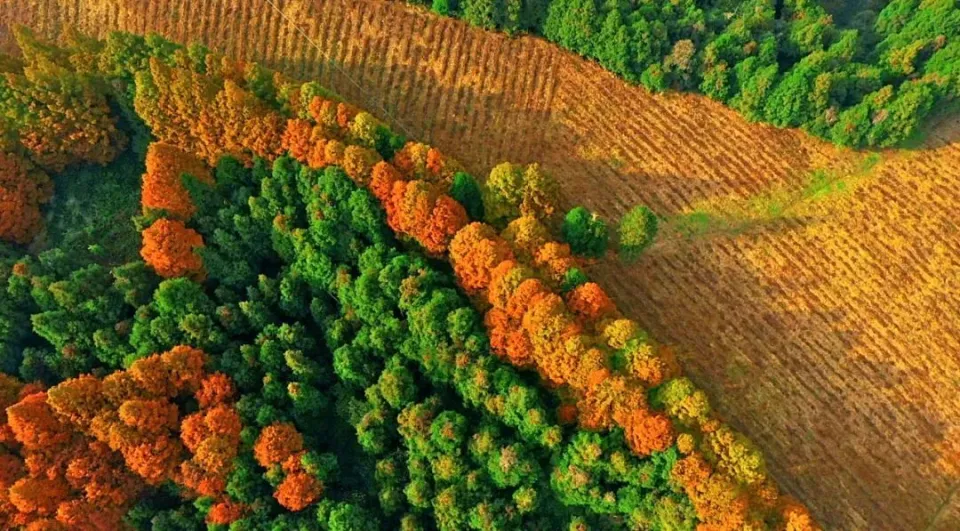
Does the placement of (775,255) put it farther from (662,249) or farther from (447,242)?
(447,242)

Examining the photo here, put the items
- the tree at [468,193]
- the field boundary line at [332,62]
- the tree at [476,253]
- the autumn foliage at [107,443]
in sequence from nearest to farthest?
1. the autumn foliage at [107,443]
2. the tree at [476,253]
3. the tree at [468,193]
4. the field boundary line at [332,62]

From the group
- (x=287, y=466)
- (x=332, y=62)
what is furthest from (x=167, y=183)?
(x=287, y=466)

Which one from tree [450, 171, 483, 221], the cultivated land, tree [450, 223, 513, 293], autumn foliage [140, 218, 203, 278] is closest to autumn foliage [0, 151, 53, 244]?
Result: autumn foliage [140, 218, 203, 278]

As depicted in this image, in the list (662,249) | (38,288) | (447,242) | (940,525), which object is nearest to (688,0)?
(662,249)

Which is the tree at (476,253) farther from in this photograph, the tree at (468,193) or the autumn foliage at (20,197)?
the autumn foliage at (20,197)

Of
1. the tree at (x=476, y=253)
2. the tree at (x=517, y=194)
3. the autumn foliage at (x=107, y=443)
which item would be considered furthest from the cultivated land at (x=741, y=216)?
the autumn foliage at (x=107, y=443)

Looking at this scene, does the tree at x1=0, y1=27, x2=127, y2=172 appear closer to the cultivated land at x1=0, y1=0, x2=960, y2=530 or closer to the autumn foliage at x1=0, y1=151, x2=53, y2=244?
the autumn foliage at x1=0, y1=151, x2=53, y2=244
